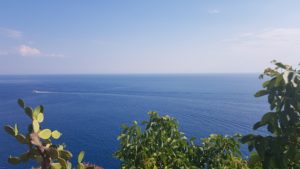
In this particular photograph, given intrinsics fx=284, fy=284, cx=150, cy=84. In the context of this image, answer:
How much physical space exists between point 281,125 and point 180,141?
153 inches

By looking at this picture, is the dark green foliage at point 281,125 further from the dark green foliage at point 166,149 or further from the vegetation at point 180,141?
the dark green foliage at point 166,149

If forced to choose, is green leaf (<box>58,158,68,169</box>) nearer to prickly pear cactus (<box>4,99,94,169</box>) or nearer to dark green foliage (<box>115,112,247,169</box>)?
prickly pear cactus (<box>4,99,94,169</box>)

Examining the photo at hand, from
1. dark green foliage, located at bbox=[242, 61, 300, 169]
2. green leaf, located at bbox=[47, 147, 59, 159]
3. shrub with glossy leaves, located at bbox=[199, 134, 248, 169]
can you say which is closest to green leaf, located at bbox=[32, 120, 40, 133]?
green leaf, located at bbox=[47, 147, 59, 159]

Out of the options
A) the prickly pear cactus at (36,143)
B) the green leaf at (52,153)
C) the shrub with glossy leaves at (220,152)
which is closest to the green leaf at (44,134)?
the prickly pear cactus at (36,143)

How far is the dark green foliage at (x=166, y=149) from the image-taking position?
21.9ft

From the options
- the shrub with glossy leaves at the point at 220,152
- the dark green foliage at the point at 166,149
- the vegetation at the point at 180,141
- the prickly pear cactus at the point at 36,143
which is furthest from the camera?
the shrub with glossy leaves at the point at 220,152

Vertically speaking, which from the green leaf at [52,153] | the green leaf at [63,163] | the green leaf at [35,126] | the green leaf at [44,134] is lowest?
the green leaf at [63,163]

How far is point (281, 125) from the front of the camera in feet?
11.3

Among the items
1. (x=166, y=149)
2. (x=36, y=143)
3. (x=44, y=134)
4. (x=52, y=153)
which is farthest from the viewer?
(x=166, y=149)

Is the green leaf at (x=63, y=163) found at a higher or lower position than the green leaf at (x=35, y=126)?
lower

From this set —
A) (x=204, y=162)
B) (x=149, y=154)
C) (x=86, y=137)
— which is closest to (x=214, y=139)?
(x=204, y=162)

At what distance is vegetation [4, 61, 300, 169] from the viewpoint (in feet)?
8.06

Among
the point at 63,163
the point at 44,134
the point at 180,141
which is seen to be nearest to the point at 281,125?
the point at 63,163

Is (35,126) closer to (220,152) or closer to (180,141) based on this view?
(180,141)
